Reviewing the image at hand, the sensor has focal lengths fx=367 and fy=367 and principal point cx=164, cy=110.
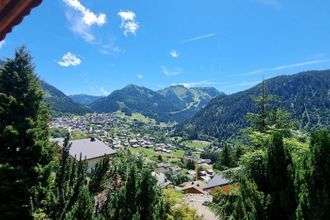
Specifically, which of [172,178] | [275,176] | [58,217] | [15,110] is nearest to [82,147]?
[172,178]

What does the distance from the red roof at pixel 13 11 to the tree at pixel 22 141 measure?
1728 centimetres

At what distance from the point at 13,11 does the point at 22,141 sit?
2095 centimetres

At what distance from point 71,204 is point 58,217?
82 cm

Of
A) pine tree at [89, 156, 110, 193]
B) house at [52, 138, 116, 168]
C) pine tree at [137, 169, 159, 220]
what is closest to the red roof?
pine tree at [137, 169, 159, 220]

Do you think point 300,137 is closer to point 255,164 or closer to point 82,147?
point 255,164

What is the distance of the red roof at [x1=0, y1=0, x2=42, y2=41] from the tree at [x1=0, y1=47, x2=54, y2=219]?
17276 millimetres

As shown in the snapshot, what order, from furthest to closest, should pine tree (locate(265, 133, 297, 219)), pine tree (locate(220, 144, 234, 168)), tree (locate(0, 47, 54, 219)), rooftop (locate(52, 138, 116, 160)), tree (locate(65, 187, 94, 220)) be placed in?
rooftop (locate(52, 138, 116, 160))
pine tree (locate(220, 144, 234, 168))
tree (locate(0, 47, 54, 219))
tree (locate(65, 187, 94, 220))
pine tree (locate(265, 133, 297, 219))

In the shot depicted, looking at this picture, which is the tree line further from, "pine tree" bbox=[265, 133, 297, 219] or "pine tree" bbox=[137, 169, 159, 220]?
"pine tree" bbox=[265, 133, 297, 219]

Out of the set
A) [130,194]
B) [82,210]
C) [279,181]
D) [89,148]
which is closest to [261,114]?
[279,181]

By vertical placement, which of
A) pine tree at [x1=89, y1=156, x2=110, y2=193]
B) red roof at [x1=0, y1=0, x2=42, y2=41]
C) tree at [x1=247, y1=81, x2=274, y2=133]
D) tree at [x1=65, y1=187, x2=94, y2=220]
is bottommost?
tree at [x1=65, y1=187, x2=94, y2=220]

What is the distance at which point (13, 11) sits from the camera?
230cm

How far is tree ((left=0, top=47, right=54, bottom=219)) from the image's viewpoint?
2017 centimetres

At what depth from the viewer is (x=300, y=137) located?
20234 mm

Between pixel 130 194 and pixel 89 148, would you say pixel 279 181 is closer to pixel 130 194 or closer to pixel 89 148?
pixel 130 194
